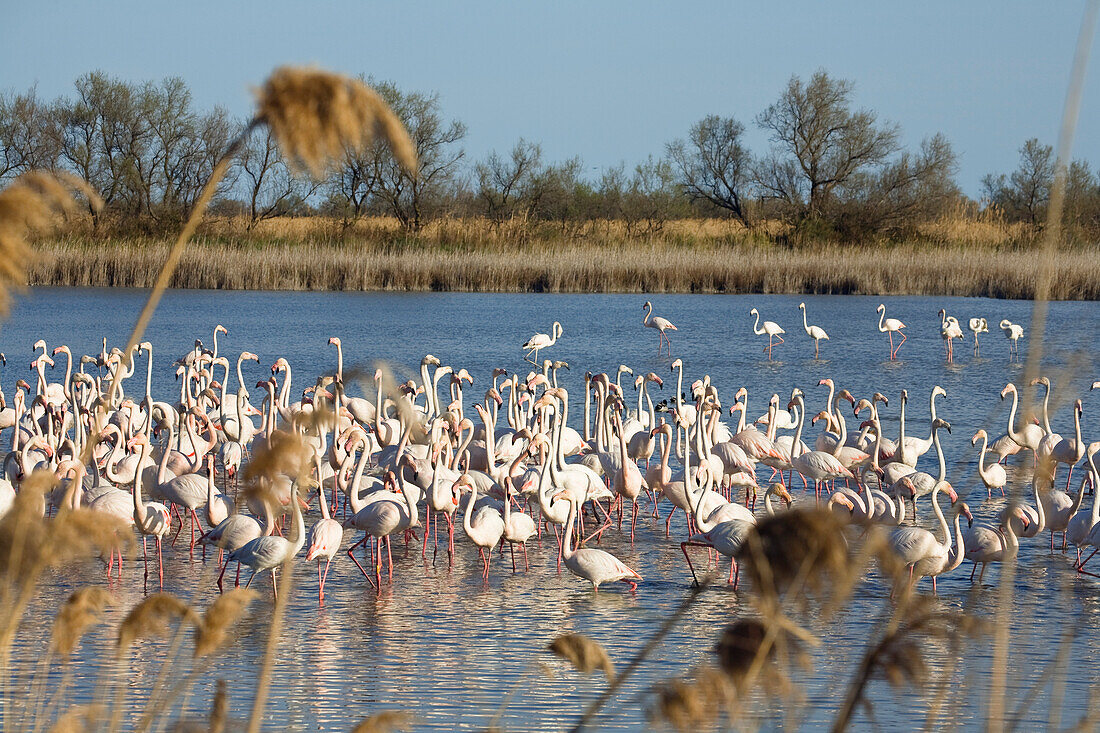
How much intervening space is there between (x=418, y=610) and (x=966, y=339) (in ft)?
61.0

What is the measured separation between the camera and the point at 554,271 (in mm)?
29594

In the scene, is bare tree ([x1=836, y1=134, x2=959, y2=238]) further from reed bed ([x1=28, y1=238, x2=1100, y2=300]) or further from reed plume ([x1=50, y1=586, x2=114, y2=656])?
reed plume ([x1=50, y1=586, x2=114, y2=656])

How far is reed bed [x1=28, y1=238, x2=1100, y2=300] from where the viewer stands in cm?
2855

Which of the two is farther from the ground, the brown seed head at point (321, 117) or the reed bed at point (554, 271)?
the brown seed head at point (321, 117)

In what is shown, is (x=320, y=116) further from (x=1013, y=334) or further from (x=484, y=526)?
(x=1013, y=334)

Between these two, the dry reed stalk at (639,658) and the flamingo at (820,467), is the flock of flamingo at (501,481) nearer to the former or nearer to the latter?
the flamingo at (820,467)

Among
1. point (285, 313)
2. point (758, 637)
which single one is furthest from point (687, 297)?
point (758, 637)

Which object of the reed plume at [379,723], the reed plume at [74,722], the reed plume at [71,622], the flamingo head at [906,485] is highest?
the reed plume at [71,622]

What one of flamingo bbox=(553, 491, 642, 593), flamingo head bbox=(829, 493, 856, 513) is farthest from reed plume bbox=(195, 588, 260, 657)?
flamingo head bbox=(829, 493, 856, 513)

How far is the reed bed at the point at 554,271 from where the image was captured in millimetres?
28547

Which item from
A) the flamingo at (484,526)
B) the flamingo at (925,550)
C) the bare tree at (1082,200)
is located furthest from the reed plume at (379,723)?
the bare tree at (1082,200)

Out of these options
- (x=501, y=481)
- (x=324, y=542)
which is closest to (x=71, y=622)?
(x=324, y=542)

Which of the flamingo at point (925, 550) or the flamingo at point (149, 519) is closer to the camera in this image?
the flamingo at point (925, 550)

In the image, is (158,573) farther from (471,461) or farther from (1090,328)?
(1090,328)
